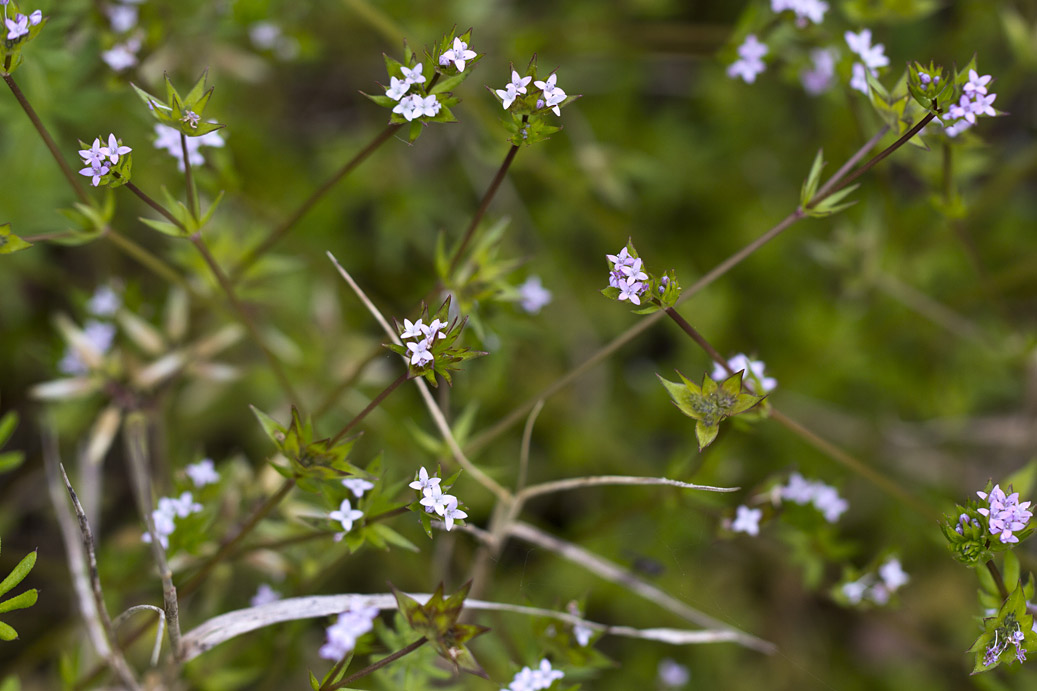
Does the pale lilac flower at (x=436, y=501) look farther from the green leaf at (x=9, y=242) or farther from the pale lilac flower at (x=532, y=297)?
the green leaf at (x=9, y=242)

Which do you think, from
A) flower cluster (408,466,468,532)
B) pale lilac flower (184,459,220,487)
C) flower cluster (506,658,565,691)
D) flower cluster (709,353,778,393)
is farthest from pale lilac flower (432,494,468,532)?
pale lilac flower (184,459,220,487)

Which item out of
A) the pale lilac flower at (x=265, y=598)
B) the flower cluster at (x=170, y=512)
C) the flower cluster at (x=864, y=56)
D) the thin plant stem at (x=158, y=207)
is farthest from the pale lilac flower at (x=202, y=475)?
the flower cluster at (x=864, y=56)

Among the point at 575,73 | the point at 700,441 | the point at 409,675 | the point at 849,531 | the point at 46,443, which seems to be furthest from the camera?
the point at 575,73

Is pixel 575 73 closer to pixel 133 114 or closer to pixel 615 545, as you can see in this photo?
Answer: pixel 133 114

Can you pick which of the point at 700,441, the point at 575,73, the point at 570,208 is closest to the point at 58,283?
the point at 570,208

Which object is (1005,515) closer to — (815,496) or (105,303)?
(815,496)

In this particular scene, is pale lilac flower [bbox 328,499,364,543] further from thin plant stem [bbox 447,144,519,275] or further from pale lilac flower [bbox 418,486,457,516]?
thin plant stem [bbox 447,144,519,275]
